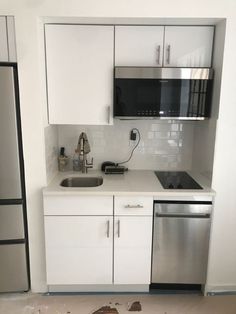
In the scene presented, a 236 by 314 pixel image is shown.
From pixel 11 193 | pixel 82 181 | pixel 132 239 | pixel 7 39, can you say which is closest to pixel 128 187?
pixel 132 239

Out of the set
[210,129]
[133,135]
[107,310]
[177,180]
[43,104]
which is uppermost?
[43,104]

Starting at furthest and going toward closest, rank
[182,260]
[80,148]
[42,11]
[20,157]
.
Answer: [80,148]
[182,260]
[20,157]
[42,11]

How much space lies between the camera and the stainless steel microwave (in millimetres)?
2047

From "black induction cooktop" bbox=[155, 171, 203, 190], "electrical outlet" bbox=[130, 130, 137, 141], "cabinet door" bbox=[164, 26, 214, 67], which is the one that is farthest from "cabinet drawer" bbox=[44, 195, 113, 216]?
"cabinet door" bbox=[164, 26, 214, 67]

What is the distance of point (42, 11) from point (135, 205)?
159 cm

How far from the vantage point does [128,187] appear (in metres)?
2.11

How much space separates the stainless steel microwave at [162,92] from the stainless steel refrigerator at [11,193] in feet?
2.62

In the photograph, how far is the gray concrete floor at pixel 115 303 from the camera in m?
2.07

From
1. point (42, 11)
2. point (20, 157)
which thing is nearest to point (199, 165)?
point (20, 157)

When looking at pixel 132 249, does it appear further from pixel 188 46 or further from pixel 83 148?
pixel 188 46

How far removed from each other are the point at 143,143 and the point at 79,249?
46.0 inches

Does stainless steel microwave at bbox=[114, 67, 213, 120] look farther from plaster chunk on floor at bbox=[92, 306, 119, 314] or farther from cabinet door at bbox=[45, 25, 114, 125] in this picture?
plaster chunk on floor at bbox=[92, 306, 119, 314]

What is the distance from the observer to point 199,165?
8.00 feet

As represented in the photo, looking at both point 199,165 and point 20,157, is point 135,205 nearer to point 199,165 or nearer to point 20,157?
point 199,165
